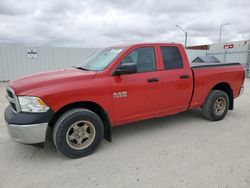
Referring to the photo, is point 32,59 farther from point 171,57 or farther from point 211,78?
point 211,78

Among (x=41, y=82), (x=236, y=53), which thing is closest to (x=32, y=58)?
(x=41, y=82)

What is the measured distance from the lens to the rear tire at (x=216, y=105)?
453 cm

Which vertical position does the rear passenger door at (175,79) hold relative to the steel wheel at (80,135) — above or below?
above

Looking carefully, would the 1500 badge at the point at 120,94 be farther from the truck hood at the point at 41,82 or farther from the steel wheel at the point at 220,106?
the steel wheel at the point at 220,106

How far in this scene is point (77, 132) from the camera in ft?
9.99

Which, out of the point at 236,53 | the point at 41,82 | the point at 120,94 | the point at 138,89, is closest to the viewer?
the point at 41,82

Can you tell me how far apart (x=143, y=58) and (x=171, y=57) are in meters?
0.69

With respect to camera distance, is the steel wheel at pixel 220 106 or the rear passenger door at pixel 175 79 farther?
the steel wheel at pixel 220 106

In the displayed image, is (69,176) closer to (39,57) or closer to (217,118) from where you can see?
(217,118)

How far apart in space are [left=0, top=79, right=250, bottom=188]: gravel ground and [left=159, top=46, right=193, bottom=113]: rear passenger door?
2.06ft

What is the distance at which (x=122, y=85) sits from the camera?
10.7ft

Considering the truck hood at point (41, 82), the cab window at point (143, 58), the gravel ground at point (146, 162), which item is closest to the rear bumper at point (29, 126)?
the truck hood at point (41, 82)

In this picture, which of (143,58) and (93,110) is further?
(143,58)

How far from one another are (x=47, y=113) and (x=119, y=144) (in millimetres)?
1464
